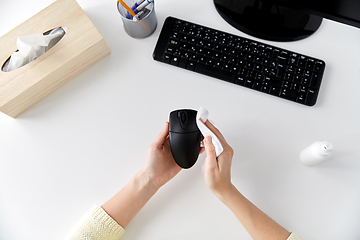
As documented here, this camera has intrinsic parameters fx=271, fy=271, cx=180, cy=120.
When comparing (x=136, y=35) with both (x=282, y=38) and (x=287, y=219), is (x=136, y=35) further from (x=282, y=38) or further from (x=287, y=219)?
(x=287, y=219)

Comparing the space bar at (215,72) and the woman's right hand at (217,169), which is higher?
the space bar at (215,72)

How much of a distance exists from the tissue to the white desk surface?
102 mm

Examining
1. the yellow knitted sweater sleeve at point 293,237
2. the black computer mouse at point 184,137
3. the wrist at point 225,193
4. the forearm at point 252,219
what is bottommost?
the yellow knitted sweater sleeve at point 293,237

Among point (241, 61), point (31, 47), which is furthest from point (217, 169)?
point (31, 47)

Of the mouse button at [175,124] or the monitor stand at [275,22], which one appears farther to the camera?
the monitor stand at [275,22]

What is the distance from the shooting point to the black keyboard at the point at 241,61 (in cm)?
67

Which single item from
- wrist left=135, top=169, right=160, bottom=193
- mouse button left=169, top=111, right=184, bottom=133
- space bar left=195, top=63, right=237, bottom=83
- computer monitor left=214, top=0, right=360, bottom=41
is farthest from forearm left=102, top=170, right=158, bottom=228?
computer monitor left=214, top=0, right=360, bottom=41

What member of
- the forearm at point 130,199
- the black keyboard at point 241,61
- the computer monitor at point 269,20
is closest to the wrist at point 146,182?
the forearm at point 130,199

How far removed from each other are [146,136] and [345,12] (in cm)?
54

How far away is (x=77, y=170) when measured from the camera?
25.7 inches

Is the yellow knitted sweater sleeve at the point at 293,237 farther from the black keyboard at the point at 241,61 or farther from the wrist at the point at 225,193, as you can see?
the black keyboard at the point at 241,61

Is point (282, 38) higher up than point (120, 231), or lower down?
higher up

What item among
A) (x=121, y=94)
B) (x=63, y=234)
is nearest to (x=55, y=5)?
(x=121, y=94)

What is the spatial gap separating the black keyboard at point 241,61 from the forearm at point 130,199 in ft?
1.01
